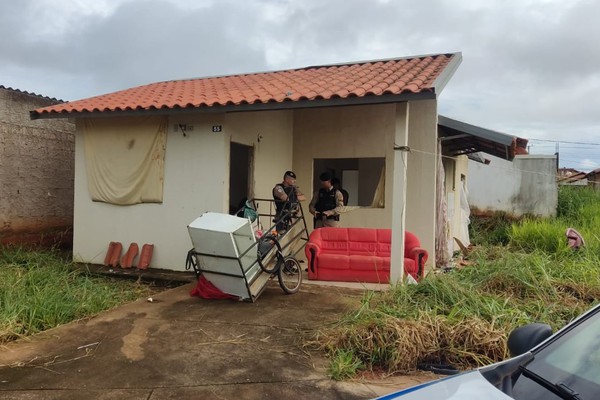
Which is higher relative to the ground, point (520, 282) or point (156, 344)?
point (520, 282)

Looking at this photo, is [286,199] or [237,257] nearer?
[237,257]

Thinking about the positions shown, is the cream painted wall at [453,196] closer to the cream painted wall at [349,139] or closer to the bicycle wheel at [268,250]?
the cream painted wall at [349,139]

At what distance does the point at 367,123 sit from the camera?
919 centimetres

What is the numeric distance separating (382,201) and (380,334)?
16.9ft

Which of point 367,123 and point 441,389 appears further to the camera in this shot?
point 367,123

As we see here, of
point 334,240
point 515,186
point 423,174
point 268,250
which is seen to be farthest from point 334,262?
point 515,186

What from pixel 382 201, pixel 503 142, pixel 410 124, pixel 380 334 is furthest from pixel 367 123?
pixel 380 334

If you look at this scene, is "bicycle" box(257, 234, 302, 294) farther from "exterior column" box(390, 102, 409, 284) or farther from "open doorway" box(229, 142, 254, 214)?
"open doorway" box(229, 142, 254, 214)

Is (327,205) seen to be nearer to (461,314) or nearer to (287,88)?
(287,88)

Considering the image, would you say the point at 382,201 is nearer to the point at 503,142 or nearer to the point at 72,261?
the point at 503,142

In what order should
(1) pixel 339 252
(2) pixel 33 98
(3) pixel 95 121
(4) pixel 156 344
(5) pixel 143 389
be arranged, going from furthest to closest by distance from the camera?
(2) pixel 33 98 < (3) pixel 95 121 < (1) pixel 339 252 < (4) pixel 156 344 < (5) pixel 143 389

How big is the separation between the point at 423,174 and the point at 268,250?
381cm

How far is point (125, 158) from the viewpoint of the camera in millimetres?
8078

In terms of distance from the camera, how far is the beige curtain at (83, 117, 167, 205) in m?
7.87
